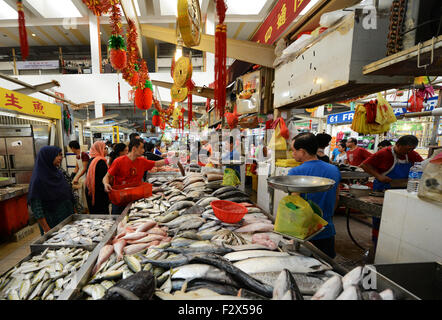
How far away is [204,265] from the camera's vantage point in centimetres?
153

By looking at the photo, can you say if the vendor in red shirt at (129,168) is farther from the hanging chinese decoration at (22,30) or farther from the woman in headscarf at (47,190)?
the hanging chinese decoration at (22,30)

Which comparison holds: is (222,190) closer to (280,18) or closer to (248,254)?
(248,254)

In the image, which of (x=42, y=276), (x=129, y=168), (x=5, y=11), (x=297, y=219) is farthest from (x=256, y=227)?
(x=5, y=11)

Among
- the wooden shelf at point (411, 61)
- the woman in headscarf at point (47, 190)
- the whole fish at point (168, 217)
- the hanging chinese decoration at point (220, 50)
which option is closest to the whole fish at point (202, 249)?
the whole fish at point (168, 217)

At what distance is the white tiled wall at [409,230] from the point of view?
1.45 m

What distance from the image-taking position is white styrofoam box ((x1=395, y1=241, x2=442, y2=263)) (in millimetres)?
1462

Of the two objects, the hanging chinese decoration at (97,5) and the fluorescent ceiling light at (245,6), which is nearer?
the hanging chinese decoration at (97,5)

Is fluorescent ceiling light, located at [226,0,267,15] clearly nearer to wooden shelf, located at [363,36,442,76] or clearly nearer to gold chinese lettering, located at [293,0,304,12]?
gold chinese lettering, located at [293,0,304,12]

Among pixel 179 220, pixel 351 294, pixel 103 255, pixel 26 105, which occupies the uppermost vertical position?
pixel 26 105

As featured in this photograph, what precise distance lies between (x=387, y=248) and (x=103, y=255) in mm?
2650

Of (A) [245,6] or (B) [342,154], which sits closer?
(B) [342,154]

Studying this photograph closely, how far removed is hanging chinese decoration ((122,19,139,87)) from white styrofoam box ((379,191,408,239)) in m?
5.14

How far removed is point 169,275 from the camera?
151 centimetres

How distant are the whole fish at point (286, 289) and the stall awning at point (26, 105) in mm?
6257
